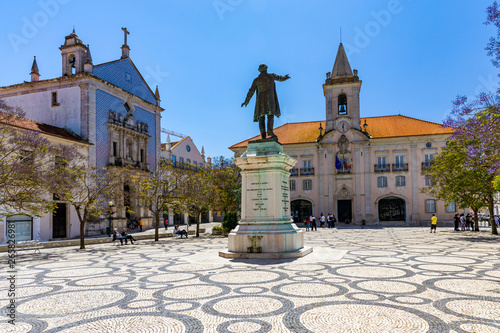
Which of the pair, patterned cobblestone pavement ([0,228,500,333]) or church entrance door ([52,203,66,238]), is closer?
patterned cobblestone pavement ([0,228,500,333])

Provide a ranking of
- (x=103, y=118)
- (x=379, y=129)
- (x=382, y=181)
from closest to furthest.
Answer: (x=103, y=118) < (x=382, y=181) < (x=379, y=129)

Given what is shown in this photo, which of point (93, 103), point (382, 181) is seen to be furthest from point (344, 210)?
point (93, 103)

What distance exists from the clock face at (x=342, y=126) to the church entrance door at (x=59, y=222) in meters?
29.8

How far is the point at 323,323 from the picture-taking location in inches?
192

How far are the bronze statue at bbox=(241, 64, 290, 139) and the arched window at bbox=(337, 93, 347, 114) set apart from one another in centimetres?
3405

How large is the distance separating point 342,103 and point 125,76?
24.6 metres

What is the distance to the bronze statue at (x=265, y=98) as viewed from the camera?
39.2 ft

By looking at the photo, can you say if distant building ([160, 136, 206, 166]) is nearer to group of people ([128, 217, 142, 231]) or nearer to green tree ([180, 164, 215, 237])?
group of people ([128, 217, 142, 231])

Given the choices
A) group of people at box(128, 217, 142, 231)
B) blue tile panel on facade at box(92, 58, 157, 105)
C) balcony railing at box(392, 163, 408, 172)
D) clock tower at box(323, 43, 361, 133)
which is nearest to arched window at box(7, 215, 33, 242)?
group of people at box(128, 217, 142, 231)

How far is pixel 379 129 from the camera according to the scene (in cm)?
4503

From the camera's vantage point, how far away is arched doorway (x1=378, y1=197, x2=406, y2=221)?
4172 centimetres

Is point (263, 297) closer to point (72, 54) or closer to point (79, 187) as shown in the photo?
point (79, 187)

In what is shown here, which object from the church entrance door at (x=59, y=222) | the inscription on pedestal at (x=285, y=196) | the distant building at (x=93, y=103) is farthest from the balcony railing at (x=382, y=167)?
the inscription on pedestal at (x=285, y=196)

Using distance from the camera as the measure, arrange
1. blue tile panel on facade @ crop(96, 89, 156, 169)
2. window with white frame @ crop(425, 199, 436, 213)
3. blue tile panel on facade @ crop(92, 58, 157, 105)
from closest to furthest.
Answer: blue tile panel on facade @ crop(96, 89, 156, 169) → blue tile panel on facade @ crop(92, 58, 157, 105) → window with white frame @ crop(425, 199, 436, 213)
